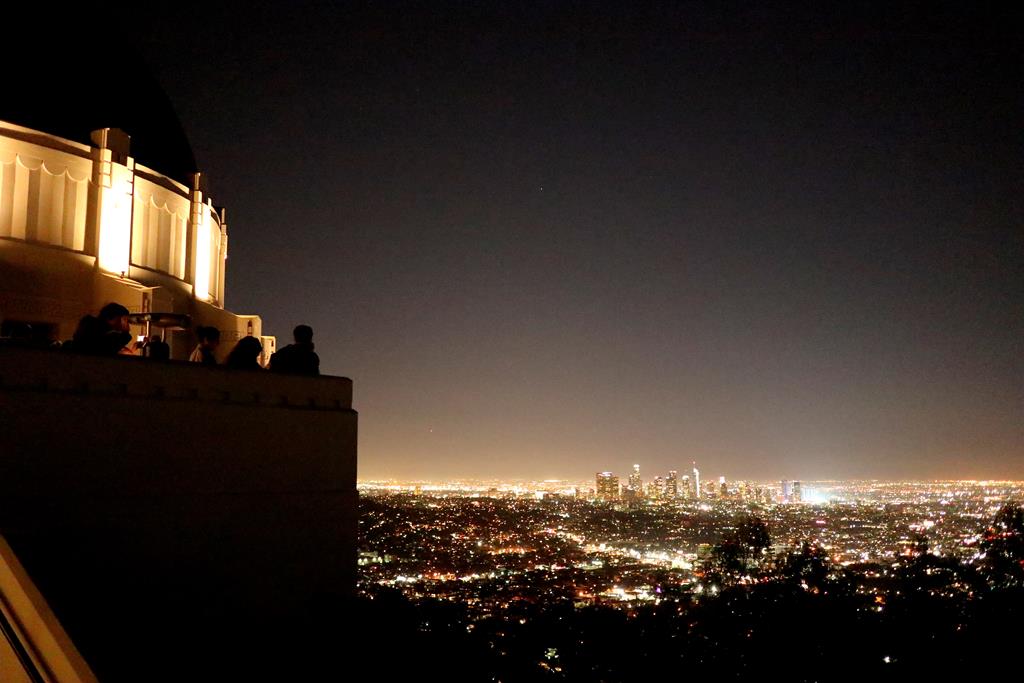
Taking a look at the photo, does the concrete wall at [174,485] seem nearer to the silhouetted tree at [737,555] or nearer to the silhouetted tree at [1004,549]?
the silhouetted tree at [737,555]

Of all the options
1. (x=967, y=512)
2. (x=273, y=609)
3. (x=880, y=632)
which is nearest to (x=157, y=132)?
(x=273, y=609)

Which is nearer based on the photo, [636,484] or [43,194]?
[43,194]

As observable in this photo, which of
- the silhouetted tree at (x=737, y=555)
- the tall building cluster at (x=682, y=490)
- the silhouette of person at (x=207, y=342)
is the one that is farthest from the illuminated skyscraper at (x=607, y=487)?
the silhouette of person at (x=207, y=342)

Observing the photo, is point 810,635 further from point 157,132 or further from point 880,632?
point 157,132

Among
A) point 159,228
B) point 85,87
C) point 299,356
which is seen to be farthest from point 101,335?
point 85,87

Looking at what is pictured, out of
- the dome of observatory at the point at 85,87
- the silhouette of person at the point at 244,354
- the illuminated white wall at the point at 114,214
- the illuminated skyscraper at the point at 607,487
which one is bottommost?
the illuminated skyscraper at the point at 607,487

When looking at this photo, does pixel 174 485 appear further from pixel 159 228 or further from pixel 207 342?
pixel 159 228
